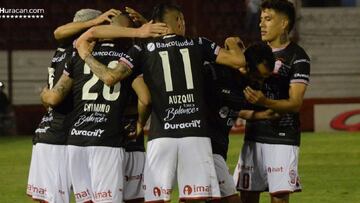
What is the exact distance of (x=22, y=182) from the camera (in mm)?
15391

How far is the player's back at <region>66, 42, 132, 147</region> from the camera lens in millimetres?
9188

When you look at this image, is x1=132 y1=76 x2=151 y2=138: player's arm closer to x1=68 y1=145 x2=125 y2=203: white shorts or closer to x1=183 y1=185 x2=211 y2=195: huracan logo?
x1=68 y1=145 x2=125 y2=203: white shorts

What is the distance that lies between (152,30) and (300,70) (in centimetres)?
163

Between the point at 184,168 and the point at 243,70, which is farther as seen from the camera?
the point at 243,70

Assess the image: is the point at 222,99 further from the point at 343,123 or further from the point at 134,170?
the point at 343,123

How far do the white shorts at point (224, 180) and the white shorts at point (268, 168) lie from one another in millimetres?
609

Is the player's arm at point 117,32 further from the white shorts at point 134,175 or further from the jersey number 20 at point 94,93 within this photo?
the white shorts at point 134,175

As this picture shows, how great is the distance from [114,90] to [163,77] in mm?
537

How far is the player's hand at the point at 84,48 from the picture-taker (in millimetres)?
9109

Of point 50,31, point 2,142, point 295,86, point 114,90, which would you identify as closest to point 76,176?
point 114,90

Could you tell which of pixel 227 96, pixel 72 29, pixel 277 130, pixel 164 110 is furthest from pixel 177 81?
pixel 277 130

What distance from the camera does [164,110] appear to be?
29.3 ft

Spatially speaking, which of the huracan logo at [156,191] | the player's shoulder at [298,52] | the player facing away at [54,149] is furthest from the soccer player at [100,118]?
the player's shoulder at [298,52]

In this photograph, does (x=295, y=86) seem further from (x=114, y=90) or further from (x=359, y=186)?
(x=359, y=186)
